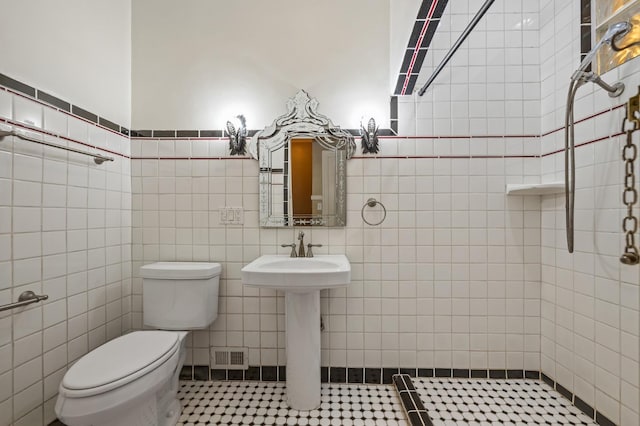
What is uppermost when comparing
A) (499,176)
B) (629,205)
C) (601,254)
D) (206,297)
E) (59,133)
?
(59,133)

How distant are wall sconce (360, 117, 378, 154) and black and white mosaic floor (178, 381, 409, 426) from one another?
1539 millimetres

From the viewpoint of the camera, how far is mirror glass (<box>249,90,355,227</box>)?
1.87 meters

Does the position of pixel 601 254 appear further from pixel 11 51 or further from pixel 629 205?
pixel 11 51

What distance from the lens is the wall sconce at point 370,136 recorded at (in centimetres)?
184

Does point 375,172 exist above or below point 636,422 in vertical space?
above

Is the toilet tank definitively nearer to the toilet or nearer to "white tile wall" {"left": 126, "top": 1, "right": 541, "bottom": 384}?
the toilet

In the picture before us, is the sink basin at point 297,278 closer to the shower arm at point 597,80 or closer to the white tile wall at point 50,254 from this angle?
the white tile wall at point 50,254

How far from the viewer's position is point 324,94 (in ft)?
6.27

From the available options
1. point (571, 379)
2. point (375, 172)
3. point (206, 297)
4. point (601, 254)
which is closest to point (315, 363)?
point (206, 297)

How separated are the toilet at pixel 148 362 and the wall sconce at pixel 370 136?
1.24 metres

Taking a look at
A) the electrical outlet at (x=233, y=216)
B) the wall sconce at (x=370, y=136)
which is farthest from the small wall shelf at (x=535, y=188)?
the electrical outlet at (x=233, y=216)

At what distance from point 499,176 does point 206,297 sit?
202 cm

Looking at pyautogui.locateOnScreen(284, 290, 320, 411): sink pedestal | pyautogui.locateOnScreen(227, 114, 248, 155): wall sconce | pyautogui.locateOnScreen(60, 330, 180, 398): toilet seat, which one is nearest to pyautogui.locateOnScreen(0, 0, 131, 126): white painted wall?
pyautogui.locateOnScreen(227, 114, 248, 155): wall sconce

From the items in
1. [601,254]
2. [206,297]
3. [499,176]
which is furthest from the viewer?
[499,176]
